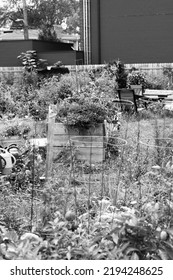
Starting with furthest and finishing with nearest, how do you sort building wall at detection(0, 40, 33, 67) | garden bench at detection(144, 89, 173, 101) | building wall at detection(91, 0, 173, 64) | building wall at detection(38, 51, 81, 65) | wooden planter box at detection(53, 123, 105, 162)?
building wall at detection(0, 40, 33, 67) < building wall at detection(38, 51, 81, 65) < building wall at detection(91, 0, 173, 64) < garden bench at detection(144, 89, 173, 101) < wooden planter box at detection(53, 123, 105, 162)

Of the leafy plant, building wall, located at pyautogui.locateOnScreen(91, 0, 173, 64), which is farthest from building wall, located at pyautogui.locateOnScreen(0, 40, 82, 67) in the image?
building wall, located at pyautogui.locateOnScreen(91, 0, 173, 64)

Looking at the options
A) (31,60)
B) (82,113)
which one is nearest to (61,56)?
(31,60)

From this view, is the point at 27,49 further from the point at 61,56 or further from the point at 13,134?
the point at 13,134

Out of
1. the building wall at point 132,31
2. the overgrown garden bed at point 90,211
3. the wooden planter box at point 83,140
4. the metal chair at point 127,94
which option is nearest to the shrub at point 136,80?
the metal chair at point 127,94

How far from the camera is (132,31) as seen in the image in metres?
18.7

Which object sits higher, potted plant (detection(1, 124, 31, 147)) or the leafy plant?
potted plant (detection(1, 124, 31, 147))

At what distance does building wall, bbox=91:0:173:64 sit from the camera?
18297 mm

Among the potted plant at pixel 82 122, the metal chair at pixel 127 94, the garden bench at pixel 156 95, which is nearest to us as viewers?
the potted plant at pixel 82 122

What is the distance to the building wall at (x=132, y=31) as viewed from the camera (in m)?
18.3

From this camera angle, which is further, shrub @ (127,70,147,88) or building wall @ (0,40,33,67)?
building wall @ (0,40,33,67)

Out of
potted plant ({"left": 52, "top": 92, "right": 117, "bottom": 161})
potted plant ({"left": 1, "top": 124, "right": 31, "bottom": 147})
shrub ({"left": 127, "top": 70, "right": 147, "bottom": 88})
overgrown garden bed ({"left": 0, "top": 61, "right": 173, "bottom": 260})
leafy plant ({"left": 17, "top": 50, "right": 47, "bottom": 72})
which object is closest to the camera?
overgrown garden bed ({"left": 0, "top": 61, "right": 173, "bottom": 260})

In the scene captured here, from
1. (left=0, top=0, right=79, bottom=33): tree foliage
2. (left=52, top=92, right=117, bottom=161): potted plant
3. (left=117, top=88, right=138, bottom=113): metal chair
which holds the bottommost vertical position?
(left=117, top=88, right=138, bottom=113): metal chair

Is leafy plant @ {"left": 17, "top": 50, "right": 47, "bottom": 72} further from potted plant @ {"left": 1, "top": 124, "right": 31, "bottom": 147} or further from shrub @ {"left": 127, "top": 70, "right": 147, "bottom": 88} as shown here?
potted plant @ {"left": 1, "top": 124, "right": 31, "bottom": 147}

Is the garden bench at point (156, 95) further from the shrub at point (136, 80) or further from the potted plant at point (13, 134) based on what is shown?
the potted plant at point (13, 134)
